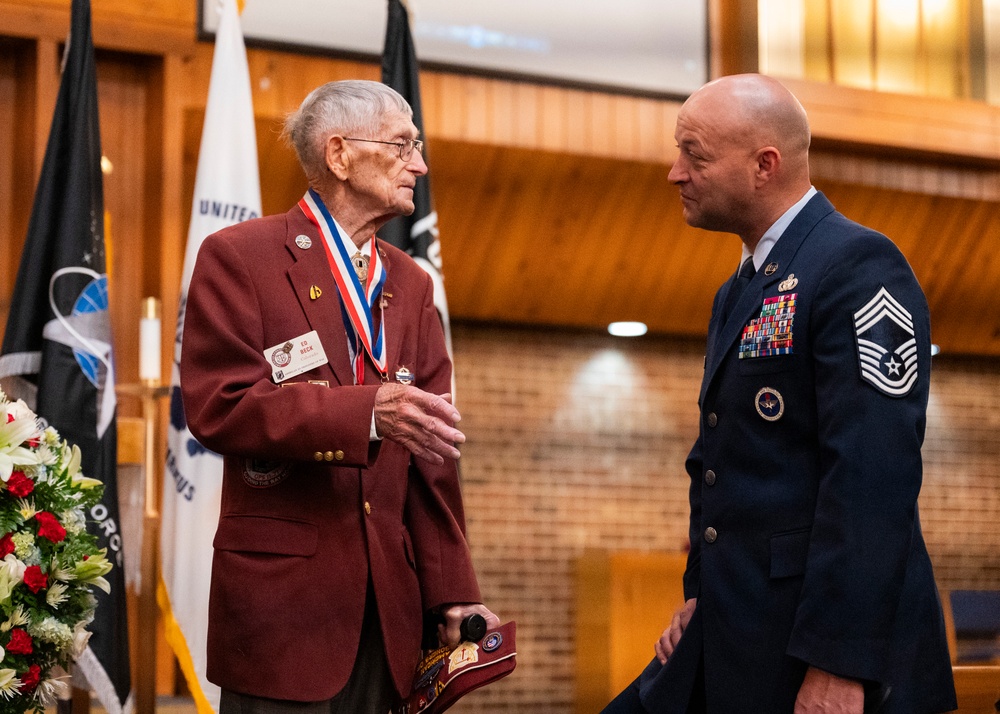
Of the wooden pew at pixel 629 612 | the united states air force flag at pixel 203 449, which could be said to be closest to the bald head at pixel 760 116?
the united states air force flag at pixel 203 449

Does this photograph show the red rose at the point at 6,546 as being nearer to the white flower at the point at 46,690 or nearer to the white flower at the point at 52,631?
the white flower at the point at 52,631

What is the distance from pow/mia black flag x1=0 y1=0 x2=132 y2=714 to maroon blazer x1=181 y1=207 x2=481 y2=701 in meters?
1.72

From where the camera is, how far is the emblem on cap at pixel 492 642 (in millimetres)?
2000

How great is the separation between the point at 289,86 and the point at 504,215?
1314 mm

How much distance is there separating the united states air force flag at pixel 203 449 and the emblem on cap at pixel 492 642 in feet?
5.92

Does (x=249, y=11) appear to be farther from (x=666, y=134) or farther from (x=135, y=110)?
(x=666, y=134)

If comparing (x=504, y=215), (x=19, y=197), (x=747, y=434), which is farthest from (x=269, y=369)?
(x=504, y=215)

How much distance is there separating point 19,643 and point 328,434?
0.77m

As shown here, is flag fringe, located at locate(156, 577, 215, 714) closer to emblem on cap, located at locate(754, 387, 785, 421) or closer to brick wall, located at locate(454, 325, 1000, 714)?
emblem on cap, located at locate(754, 387, 785, 421)

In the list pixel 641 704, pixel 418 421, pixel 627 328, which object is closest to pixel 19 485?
pixel 418 421

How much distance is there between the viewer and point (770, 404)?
1.86 m

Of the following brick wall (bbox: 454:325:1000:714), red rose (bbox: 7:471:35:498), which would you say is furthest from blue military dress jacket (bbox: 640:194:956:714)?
brick wall (bbox: 454:325:1000:714)

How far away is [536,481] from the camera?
6.80m

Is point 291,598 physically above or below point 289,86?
below
